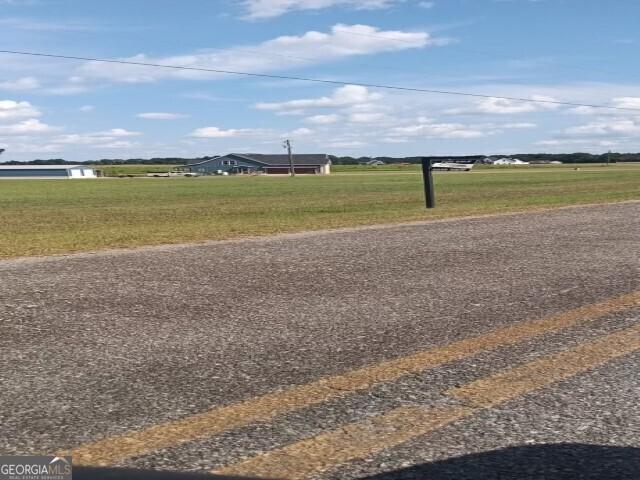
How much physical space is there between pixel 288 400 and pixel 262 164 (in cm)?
14962

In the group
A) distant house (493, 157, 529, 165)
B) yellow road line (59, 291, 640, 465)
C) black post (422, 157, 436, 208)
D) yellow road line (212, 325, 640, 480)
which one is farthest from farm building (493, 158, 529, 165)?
yellow road line (212, 325, 640, 480)

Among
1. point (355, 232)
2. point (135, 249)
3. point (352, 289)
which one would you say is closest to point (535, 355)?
point (352, 289)

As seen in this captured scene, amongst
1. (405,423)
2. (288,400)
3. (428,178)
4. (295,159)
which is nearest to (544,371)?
(405,423)

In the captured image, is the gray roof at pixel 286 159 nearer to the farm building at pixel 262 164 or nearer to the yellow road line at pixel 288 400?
the farm building at pixel 262 164

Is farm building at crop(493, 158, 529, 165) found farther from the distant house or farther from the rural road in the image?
the rural road

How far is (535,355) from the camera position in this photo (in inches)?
182

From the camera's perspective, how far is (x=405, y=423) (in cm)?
345

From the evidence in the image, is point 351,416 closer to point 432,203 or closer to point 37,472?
point 37,472

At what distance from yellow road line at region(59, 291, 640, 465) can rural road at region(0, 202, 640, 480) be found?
14 millimetres

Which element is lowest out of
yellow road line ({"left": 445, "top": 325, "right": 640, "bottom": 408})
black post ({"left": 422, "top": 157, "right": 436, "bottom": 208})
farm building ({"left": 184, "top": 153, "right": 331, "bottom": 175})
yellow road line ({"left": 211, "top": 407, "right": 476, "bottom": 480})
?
yellow road line ({"left": 445, "top": 325, "right": 640, "bottom": 408})

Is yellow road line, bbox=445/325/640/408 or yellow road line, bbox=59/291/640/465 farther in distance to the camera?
yellow road line, bbox=445/325/640/408

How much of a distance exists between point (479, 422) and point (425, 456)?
512mm

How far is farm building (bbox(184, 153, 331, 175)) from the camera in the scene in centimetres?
14512

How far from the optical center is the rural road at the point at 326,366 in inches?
123
